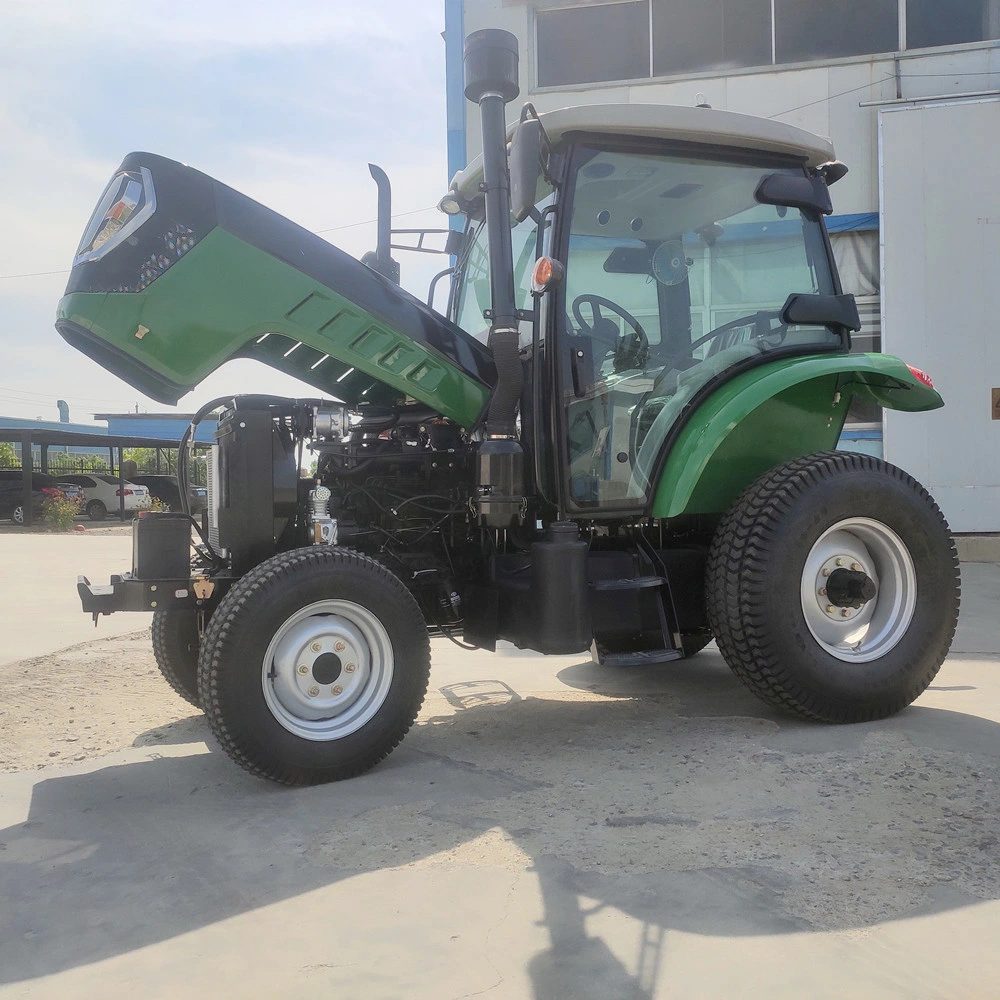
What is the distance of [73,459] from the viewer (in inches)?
1592

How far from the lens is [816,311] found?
4246mm

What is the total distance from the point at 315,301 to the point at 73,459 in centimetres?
4062

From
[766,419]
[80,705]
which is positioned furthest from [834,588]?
[80,705]

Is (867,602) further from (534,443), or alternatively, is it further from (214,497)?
(214,497)

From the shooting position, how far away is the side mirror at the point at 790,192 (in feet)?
13.7

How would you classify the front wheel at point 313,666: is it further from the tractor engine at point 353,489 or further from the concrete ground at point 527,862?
Answer: the tractor engine at point 353,489

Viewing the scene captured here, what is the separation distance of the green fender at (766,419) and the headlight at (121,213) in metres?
2.16

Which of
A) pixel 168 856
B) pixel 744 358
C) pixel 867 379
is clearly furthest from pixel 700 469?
pixel 168 856

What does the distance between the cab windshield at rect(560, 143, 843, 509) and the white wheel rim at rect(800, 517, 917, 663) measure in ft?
2.56

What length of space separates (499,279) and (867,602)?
199 cm

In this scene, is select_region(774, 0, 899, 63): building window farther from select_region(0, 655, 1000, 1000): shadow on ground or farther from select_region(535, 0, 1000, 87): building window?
select_region(0, 655, 1000, 1000): shadow on ground

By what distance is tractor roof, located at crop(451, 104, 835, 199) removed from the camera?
149 inches

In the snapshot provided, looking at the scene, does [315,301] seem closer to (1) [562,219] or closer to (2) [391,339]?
(2) [391,339]

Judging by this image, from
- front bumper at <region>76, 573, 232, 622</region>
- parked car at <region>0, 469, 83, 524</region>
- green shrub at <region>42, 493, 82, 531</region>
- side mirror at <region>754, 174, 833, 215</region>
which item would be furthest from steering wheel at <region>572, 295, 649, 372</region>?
parked car at <region>0, 469, 83, 524</region>
